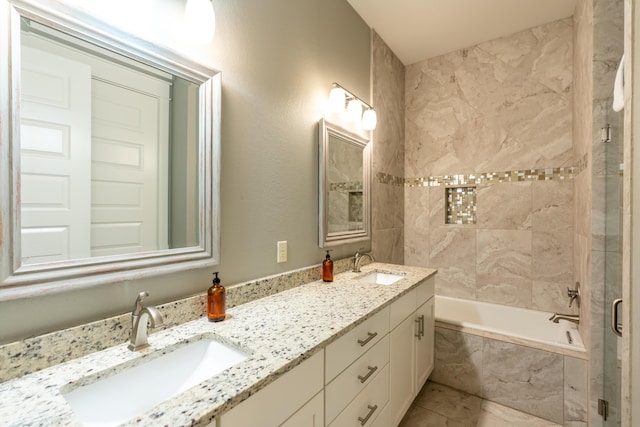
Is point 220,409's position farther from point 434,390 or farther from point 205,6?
point 434,390

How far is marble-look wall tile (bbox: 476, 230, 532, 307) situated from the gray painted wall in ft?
5.63

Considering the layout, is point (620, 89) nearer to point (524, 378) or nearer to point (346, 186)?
point (346, 186)

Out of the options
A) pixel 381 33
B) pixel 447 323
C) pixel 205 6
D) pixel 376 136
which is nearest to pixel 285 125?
pixel 205 6

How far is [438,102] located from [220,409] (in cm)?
307

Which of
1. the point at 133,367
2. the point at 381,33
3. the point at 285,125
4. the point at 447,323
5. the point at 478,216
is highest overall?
the point at 381,33

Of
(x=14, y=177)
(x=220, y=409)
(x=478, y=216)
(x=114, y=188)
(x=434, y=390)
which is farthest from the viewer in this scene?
(x=478, y=216)

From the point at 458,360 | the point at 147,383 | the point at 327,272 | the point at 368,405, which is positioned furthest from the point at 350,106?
the point at 458,360

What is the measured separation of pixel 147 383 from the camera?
0.87 meters

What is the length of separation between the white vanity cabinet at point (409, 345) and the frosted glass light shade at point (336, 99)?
122 centimetres

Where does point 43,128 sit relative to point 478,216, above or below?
above

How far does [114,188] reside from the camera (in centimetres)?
96

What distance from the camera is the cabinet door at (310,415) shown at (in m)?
0.87

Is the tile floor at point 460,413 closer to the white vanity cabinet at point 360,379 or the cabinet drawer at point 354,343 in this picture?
the white vanity cabinet at point 360,379

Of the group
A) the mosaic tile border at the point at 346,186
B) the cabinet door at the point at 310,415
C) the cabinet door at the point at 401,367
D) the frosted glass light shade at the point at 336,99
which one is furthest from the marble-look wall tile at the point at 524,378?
the frosted glass light shade at the point at 336,99
